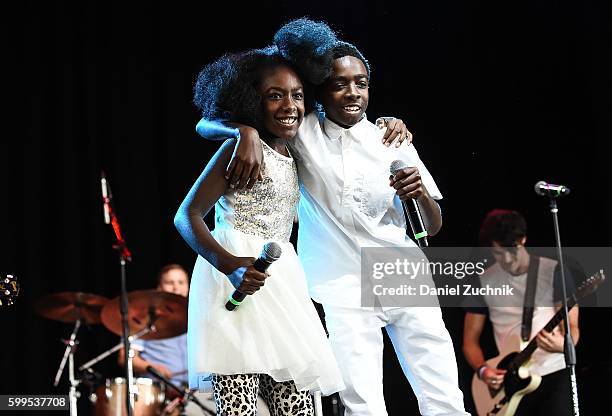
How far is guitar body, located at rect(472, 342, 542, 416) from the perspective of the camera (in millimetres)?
4617

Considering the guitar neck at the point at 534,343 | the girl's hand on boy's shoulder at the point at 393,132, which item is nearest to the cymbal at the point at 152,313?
the guitar neck at the point at 534,343

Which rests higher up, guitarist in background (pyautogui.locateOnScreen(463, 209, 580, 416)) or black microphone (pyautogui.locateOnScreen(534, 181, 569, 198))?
black microphone (pyautogui.locateOnScreen(534, 181, 569, 198))

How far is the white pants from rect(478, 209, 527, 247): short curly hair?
218 cm

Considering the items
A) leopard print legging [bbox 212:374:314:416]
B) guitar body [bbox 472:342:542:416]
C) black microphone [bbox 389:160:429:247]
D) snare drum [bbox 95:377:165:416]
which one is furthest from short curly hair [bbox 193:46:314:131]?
snare drum [bbox 95:377:165:416]

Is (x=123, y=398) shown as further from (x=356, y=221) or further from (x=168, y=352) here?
(x=356, y=221)

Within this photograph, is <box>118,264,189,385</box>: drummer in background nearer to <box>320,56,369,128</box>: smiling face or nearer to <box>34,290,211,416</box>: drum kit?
<box>34,290,211,416</box>: drum kit

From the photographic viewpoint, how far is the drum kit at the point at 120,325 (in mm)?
4828

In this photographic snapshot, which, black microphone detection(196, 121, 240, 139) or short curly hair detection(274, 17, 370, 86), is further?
short curly hair detection(274, 17, 370, 86)

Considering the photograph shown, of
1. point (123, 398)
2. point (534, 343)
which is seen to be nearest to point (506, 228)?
point (534, 343)

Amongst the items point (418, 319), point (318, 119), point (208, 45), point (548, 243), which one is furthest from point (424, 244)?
point (208, 45)

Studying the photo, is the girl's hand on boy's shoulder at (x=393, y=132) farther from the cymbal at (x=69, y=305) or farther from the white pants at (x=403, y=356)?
the cymbal at (x=69, y=305)

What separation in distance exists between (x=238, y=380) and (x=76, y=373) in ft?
10.6

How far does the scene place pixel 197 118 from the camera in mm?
5449

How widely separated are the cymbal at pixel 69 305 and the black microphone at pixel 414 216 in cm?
265
